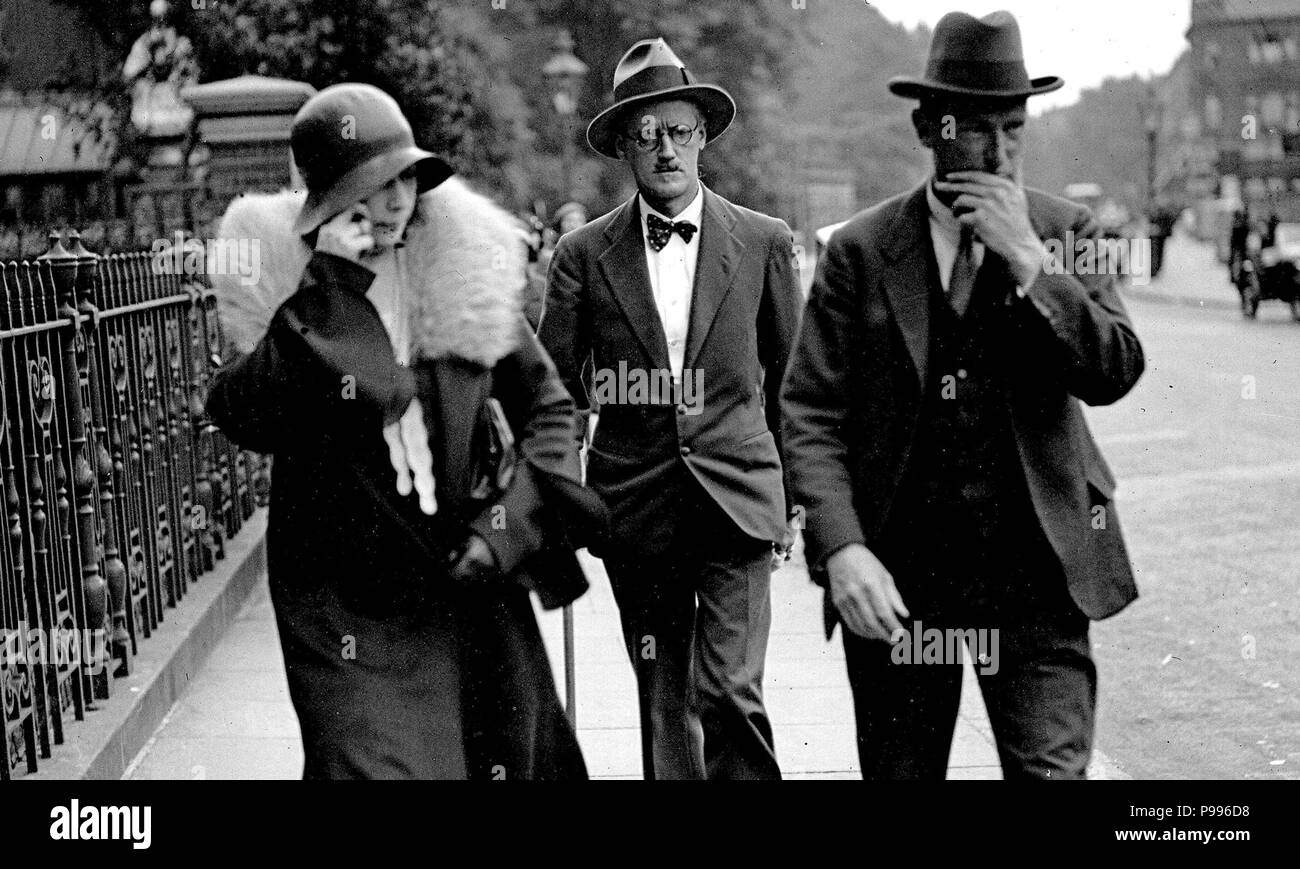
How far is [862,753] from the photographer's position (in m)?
3.56

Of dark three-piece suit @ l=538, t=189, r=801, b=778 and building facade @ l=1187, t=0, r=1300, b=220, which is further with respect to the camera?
building facade @ l=1187, t=0, r=1300, b=220

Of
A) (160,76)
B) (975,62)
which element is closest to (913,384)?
(975,62)

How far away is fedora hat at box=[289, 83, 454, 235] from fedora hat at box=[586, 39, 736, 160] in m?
1.22

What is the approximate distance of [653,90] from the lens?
4.59m

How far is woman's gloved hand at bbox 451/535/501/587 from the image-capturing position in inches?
132

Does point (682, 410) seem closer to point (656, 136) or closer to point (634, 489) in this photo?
point (634, 489)

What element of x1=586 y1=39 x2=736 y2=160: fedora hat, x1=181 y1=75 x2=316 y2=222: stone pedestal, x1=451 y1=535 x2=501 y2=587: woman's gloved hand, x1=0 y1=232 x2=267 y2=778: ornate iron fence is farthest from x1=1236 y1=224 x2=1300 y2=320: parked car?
x1=451 y1=535 x2=501 y2=587: woman's gloved hand

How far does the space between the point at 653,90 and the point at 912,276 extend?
1.44 meters

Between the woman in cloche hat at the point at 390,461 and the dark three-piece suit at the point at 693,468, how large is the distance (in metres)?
0.89

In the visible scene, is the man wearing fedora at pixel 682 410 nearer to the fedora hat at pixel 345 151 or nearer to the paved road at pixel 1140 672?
the paved road at pixel 1140 672

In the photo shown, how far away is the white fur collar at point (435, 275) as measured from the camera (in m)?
3.44

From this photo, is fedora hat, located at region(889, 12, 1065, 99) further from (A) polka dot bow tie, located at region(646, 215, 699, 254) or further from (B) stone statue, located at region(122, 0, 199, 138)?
(B) stone statue, located at region(122, 0, 199, 138)
